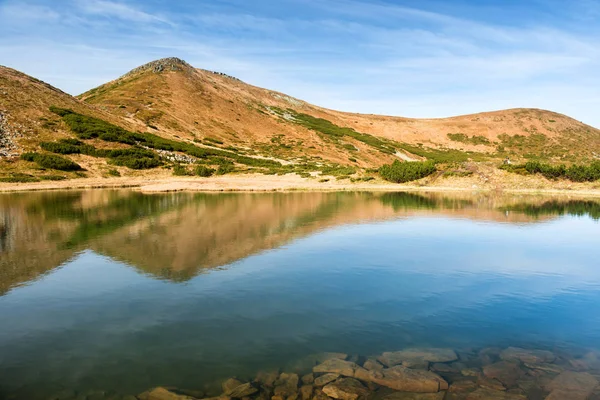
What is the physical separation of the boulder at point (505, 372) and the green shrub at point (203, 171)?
2098 inches

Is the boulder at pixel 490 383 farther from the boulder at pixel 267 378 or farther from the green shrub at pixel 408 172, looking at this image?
the green shrub at pixel 408 172

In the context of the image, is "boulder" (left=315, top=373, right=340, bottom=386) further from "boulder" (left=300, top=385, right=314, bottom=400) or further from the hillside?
the hillside

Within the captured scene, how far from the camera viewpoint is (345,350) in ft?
34.4

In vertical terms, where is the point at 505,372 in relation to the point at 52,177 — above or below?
below

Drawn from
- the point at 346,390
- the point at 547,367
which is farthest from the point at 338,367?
the point at 547,367

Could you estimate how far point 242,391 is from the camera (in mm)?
8633

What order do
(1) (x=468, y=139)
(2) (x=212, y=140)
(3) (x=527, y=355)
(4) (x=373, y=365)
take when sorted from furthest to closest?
(1) (x=468, y=139) → (2) (x=212, y=140) → (3) (x=527, y=355) → (4) (x=373, y=365)

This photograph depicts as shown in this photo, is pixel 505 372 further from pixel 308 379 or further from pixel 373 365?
pixel 308 379

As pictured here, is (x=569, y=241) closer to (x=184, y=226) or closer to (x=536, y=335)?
(x=536, y=335)

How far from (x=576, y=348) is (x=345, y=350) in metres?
5.68

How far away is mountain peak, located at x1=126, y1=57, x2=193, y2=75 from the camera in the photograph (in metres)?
121

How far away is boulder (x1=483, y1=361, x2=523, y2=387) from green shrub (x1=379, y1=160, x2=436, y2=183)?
48.2 metres

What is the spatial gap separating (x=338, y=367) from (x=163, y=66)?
127 metres

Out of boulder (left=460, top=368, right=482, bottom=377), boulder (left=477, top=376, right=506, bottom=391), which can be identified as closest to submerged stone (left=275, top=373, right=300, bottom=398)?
boulder (left=460, top=368, right=482, bottom=377)
